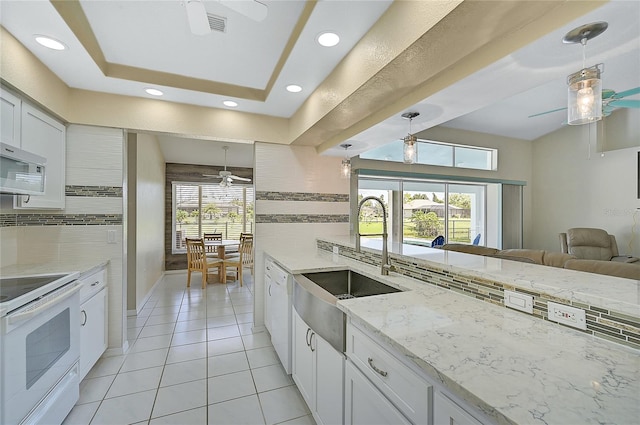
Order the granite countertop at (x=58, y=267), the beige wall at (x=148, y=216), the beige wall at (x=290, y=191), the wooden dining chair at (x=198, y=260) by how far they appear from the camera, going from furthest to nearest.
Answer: the wooden dining chair at (x=198, y=260) < the beige wall at (x=148, y=216) < the beige wall at (x=290, y=191) < the granite countertop at (x=58, y=267)

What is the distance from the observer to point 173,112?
2.76 m

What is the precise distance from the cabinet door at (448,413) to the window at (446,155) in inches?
165

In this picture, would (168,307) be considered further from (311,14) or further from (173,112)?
(311,14)

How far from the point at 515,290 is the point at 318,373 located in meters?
1.16

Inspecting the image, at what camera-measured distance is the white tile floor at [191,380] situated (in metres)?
1.82

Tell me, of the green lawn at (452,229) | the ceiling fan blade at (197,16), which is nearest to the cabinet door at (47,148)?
the ceiling fan blade at (197,16)

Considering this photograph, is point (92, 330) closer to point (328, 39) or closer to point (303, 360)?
point (303, 360)

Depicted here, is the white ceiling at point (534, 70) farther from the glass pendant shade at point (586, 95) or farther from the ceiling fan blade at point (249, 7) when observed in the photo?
the ceiling fan blade at point (249, 7)

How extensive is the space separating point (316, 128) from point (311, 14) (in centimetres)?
122

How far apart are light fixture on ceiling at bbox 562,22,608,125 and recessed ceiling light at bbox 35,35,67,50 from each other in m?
2.85

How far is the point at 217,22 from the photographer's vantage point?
170 centimetres

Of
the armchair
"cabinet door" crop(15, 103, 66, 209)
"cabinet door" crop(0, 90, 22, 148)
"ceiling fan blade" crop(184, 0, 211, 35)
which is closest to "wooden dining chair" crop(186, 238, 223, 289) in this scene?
"cabinet door" crop(15, 103, 66, 209)

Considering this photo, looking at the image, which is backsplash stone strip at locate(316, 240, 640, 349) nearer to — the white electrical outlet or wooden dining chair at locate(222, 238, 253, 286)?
the white electrical outlet

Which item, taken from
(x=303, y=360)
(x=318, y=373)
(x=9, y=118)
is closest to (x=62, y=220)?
(x=9, y=118)
